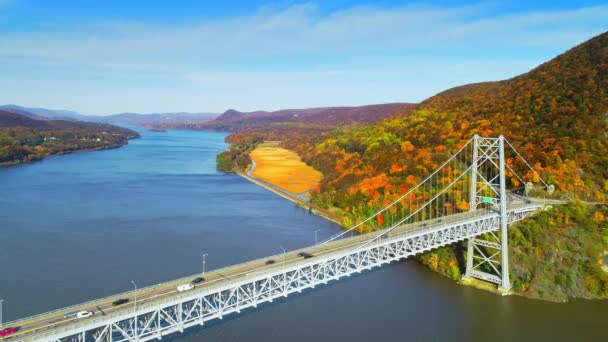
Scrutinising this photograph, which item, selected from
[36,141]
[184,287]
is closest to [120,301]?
[184,287]

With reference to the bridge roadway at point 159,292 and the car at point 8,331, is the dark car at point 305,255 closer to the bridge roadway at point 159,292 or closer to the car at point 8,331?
the bridge roadway at point 159,292

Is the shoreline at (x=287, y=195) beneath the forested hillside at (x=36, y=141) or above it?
beneath

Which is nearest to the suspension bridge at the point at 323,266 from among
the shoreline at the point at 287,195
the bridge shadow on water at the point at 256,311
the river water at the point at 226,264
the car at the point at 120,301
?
the car at the point at 120,301

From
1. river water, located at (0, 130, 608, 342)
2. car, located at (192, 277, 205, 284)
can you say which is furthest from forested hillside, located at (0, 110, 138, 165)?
car, located at (192, 277, 205, 284)

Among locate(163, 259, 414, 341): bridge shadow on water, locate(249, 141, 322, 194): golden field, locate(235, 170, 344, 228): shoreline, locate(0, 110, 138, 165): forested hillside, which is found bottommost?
locate(163, 259, 414, 341): bridge shadow on water

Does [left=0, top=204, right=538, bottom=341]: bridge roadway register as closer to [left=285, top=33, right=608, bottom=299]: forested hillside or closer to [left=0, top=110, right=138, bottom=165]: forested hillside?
[left=285, top=33, right=608, bottom=299]: forested hillside

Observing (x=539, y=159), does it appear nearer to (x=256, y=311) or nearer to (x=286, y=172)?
(x=256, y=311)

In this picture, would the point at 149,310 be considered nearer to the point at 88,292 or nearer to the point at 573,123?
the point at 88,292
